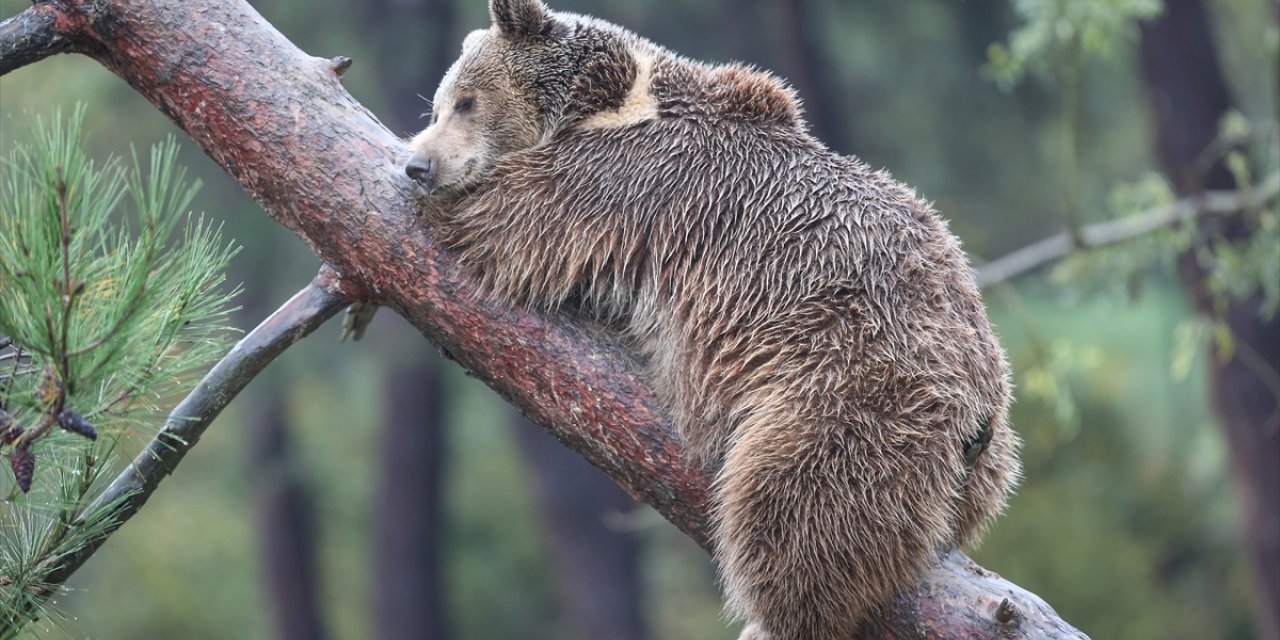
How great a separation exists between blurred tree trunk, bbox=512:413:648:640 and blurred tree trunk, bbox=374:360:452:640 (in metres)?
1.06

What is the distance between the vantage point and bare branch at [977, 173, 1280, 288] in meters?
7.09

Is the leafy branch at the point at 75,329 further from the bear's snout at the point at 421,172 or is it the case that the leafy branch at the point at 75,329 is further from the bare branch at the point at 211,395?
the bear's snout at the point at 421,172

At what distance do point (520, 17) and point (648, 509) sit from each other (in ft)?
22.9

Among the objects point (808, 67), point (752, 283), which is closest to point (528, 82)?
point (752, 283)

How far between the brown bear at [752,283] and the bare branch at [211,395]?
419 millimetres

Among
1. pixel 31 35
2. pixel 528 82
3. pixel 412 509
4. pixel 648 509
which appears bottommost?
pixel 31 35

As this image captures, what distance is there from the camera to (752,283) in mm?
3340

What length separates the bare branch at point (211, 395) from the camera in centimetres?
316

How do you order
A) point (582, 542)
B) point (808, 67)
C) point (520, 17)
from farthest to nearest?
point (582, 542)
point (808, 67)
point (520, 17)

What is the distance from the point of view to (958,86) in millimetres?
13844

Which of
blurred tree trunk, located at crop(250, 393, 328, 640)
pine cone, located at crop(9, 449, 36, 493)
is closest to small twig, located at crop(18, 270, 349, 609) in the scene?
pine cone, located at crop(9, 449, 36, 493)

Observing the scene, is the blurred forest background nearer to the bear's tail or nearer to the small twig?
the bear's tail

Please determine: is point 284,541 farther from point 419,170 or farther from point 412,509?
point 419,170

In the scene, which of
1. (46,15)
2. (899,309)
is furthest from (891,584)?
(46,15)
